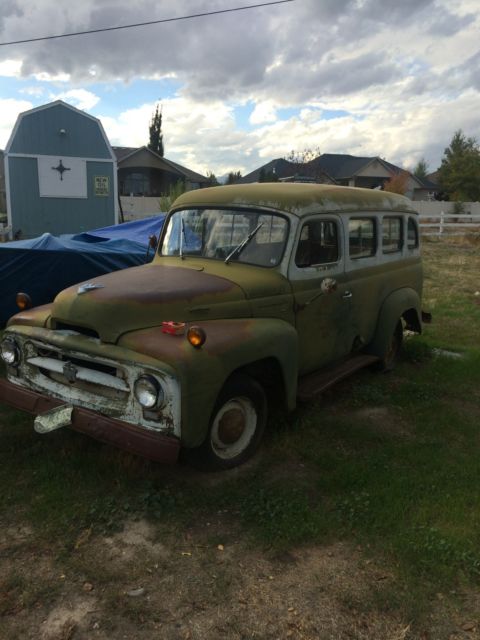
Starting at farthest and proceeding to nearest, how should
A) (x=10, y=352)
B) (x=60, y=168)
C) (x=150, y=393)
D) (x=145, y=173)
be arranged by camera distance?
(x=145, y=173)
(x=60, y=168)
(x=10, y=352)
(x=150, y=393)

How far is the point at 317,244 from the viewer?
14.9ft

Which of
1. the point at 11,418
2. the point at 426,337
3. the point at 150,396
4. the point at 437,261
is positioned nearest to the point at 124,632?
the point at 150,396

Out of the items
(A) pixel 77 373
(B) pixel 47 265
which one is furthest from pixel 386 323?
(B) pixel 47 265

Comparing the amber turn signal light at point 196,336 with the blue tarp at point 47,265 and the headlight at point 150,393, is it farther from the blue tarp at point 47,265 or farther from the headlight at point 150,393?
the blue tarp at point 47,265

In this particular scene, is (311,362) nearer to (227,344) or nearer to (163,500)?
(227,344)

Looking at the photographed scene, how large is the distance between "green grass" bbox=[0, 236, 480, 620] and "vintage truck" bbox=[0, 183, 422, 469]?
330 millimetres

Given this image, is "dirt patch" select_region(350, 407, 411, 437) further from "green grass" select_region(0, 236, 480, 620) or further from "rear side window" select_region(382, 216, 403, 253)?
"rear side window" select_region(382, 216, 403, 253)

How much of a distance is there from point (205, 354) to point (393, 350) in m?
3.55

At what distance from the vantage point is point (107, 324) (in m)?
3.42

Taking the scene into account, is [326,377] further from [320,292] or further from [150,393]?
[150,393]

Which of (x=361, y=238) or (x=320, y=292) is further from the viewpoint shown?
(x=361, y=238)

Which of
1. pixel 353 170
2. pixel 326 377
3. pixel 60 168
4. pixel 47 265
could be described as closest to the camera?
pixel 326 377

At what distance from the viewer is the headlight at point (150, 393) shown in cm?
313

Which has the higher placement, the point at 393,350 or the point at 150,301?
the point at 150,301
